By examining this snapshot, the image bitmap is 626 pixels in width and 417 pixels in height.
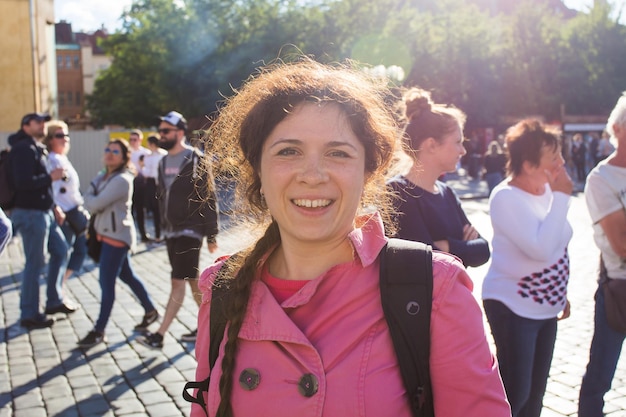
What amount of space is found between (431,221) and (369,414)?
1.76 meters

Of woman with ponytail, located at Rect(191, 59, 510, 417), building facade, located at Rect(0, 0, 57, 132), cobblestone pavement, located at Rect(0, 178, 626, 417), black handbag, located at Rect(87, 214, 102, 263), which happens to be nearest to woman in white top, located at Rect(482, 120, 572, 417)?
cobblestone pavement, located at Rect(0, 178, 626, 417)

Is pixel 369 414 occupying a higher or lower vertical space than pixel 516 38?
lower

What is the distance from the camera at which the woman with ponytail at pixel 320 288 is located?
5.91ft

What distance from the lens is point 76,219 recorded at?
838cm

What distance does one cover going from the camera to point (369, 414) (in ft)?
5.82

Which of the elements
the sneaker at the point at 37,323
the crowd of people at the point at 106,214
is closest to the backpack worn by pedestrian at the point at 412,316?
the crowd of people at the point at 106,214

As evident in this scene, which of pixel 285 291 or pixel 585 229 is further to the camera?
pixel 585 229

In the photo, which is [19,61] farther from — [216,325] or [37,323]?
[216,325]

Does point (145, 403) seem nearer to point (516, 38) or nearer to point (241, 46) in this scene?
point (241, 46)

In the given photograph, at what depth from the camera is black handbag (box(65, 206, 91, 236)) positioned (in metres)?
8.35

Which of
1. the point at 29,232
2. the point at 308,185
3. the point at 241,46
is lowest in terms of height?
the point at 29,232

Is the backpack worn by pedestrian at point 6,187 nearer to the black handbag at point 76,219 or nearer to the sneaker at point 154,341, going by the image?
the black handbag at point 76,219

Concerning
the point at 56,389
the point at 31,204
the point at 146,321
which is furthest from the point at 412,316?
the point at 31,204

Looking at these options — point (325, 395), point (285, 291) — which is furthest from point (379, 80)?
point (325, 395)
